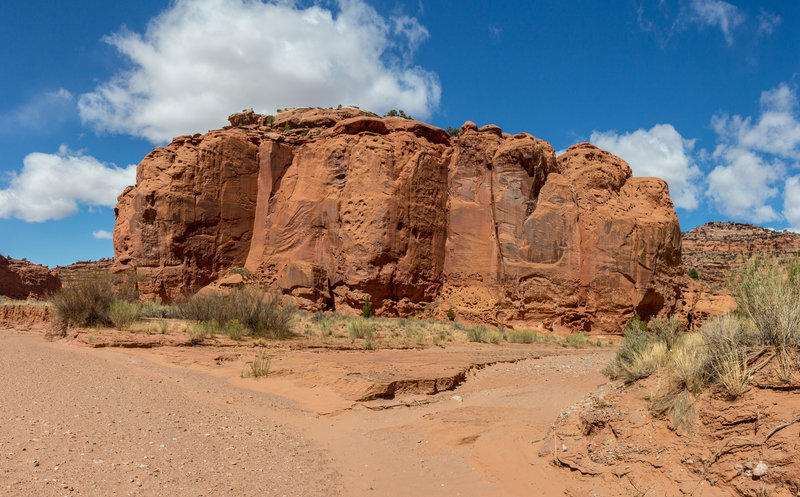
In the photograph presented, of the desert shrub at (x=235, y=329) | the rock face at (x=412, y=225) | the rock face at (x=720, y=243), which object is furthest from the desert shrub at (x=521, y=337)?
the rock face at (x=720, y=243)

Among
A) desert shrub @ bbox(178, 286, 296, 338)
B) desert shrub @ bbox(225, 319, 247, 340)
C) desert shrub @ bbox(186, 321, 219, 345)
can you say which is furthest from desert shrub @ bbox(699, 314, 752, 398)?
desert shrub @ bbox(178, 286, 296, 338)

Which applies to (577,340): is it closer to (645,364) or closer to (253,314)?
(253,314)

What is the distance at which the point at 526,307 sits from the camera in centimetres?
2747

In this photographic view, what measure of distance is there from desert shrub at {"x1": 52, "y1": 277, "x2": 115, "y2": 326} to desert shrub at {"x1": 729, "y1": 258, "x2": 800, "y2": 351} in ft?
55.3

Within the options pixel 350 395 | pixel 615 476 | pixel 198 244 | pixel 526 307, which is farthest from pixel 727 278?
pixel 198 244

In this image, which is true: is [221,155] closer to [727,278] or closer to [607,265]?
[607,265]

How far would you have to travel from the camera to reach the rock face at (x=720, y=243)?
50.5 meters

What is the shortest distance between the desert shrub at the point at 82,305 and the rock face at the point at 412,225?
465 inches

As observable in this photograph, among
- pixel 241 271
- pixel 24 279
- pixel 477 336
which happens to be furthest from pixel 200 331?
pixel 24 279

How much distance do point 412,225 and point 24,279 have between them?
34.4 metres

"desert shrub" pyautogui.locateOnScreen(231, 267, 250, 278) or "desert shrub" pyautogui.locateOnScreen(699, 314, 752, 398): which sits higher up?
"desert shrub" pyautogui.locateOnScreen(231, 267, 250, 278)

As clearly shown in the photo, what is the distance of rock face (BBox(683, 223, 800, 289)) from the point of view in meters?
50.5

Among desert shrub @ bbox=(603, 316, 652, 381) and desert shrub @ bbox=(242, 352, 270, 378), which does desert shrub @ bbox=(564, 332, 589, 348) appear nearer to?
desert shrub @ bbox=(603, 316, 652, 381)

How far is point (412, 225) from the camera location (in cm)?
2930
